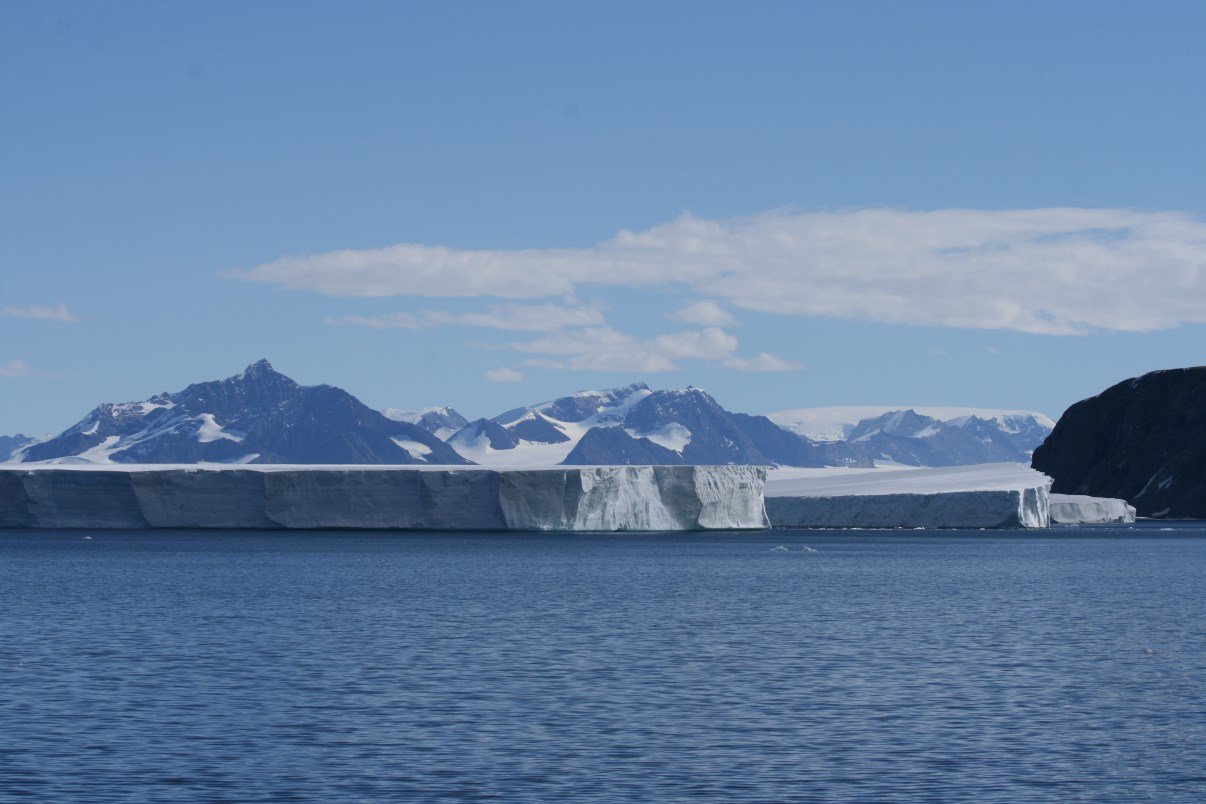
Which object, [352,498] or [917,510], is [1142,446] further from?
[352,498]

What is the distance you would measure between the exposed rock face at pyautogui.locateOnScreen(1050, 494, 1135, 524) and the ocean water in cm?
6051

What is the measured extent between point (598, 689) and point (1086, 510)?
9089 cm

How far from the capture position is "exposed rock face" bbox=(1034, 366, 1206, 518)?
13025cm

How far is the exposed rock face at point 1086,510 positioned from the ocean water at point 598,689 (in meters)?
60.5

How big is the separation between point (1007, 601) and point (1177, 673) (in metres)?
14.1

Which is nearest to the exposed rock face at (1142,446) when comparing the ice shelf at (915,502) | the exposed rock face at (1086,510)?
the exposed rock face at (1086,510)

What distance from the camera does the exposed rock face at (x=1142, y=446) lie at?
130250 mm

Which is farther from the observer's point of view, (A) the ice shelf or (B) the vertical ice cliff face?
(A) the ice shelf

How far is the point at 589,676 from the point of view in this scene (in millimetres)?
22625

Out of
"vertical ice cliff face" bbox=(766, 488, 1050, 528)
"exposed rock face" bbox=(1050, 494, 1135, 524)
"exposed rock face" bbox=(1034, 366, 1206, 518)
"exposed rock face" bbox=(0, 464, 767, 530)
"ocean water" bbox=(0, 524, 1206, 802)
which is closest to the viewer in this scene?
"ocean water" bbox=(0, 524, 1206, 802)

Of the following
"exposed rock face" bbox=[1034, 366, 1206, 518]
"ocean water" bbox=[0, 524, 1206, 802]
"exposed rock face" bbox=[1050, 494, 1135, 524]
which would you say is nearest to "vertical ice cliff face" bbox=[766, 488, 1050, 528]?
"exposed rock face" bbox=[1050, 494, 1135, 524]

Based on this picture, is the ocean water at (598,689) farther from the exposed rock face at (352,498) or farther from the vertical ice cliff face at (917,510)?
the vertical ice cliff face at (917,510)

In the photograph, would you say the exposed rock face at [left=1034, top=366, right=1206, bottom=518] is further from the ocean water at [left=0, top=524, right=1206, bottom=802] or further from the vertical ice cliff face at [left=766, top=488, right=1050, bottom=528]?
the ocean water at [left=0, top=524, right=1206, bottom=802]

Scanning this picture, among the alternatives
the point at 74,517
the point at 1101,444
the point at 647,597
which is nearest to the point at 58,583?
Answer: the point at 647,597
